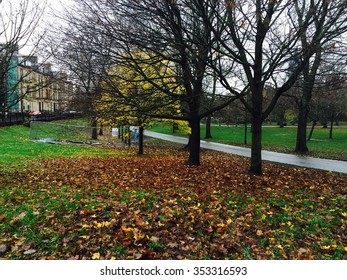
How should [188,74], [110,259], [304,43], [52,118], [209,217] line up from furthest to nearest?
1. [52,118]
2. [188,74]
3. [304,43]
4. [209,217]
5. [110,259]

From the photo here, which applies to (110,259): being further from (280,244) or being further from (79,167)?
(79,167)

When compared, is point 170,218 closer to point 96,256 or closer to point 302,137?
point 96,256

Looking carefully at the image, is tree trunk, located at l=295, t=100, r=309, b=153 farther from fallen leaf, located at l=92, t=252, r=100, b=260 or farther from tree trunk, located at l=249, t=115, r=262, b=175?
fallen leaf, located at l=92, t=252, r=100, b=260

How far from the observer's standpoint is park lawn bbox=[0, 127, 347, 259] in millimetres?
4242

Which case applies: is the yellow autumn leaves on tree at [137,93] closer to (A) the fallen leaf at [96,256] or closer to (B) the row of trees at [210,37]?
(B) the row of trees at [210,37]

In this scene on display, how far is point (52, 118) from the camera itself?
40.1 meters

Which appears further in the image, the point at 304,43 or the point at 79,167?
the point at 79,167

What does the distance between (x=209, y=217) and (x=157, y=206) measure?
113 centimetres

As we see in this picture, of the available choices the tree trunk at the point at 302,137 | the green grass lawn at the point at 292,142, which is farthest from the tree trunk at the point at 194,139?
the tree trunk at the point at 302,137

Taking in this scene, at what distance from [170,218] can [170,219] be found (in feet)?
0.21

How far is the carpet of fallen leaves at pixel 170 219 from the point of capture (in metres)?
4.24

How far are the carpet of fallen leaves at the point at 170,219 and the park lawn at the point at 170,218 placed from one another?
2 cm

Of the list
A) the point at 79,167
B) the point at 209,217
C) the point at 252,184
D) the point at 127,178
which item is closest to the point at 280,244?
the point at 209,217

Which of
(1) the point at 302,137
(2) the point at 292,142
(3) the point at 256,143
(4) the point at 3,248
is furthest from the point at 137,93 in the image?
(2) the point at 292,142
